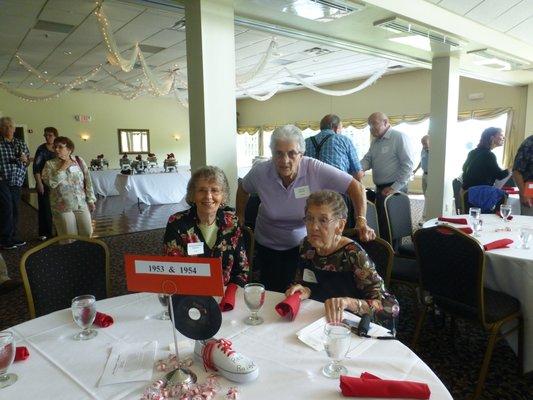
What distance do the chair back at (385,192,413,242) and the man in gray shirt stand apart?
2.34 ft

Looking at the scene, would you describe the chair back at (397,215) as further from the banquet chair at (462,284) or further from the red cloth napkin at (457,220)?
the banquet chair at (462,284)

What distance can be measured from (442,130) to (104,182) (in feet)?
26.6

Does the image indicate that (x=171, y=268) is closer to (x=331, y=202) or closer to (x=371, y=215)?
(x=331, y=202)

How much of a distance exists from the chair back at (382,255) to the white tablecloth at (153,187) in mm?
6811

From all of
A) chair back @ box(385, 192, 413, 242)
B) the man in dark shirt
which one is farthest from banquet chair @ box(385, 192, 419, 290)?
the man in dark shirt

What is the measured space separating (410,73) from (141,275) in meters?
10.4

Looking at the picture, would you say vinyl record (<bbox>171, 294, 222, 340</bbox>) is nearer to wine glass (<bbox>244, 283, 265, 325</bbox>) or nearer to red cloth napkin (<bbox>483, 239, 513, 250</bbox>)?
wine glass (<bbox>244, 283, 265, 325</bbox>)

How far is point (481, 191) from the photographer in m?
3.69

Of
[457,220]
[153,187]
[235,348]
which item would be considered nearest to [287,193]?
[235,348]

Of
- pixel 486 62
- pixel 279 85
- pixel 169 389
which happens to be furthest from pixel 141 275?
pixel 279 85

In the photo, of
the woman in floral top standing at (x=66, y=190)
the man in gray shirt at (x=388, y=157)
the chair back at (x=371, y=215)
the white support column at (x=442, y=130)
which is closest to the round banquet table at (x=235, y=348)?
the chair back at (x=371, y=215)

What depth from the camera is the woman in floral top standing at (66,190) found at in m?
3.90

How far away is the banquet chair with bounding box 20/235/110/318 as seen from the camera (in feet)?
6.24

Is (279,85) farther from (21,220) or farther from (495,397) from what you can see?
(495,397)
